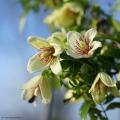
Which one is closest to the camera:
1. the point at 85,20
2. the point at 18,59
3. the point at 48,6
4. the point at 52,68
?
the point at 52,68

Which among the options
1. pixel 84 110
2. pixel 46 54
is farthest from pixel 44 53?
Answer: pixel 84 110

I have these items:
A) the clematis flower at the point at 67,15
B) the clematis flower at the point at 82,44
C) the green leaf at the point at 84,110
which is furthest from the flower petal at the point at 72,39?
the clematis flower at the point at 67,15

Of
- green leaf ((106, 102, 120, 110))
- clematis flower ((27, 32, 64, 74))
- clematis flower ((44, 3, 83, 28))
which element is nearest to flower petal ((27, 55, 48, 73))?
clematis flower ((27, 32, 64, 74))

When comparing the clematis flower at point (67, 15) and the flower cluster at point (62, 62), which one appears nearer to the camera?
the flower cluster at point (62, 62)

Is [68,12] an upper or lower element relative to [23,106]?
upper

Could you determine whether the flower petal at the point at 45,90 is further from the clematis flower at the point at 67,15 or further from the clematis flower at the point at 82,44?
the clematis flower at the point at 67,15

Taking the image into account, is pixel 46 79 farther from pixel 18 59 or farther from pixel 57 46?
pixel 18 59

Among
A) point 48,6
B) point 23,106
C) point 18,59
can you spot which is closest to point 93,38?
point 48,6
